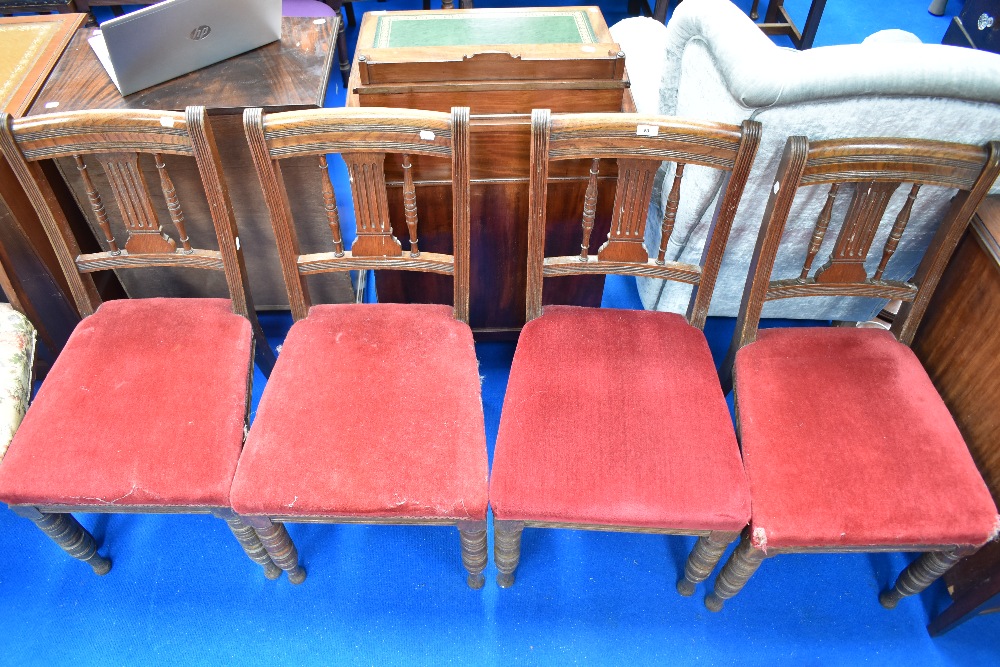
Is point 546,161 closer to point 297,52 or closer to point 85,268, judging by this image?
point 297,52

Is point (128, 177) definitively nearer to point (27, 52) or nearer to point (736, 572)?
point (27, 52)

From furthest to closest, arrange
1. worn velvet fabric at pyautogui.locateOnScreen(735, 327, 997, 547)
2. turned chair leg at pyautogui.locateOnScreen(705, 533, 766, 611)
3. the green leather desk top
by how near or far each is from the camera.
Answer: the green leather desk top
turned chair leg at pyautogui.locateOnScreen(705, 533, 766, 611)
worn velvet fabric at pyautogui.locateOnScreen(735, 327, 997, 547)

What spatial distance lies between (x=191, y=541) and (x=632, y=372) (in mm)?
1164

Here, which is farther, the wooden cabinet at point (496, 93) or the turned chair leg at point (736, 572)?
the wooden cabinet at point (496, 93)

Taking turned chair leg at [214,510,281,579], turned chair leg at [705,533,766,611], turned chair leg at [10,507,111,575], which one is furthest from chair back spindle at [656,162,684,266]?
turned chair leg at [10,507,111,575]

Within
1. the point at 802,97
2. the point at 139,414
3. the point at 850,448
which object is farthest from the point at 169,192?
the point at 850,448

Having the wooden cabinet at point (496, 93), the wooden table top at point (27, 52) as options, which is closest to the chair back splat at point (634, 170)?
the wooden cabinet at point (496, 93)

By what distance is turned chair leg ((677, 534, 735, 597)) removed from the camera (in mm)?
1232

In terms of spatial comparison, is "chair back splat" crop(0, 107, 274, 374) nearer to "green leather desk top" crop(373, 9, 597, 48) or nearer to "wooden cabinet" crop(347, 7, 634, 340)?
"wooden cabinet" crop(347, 7, 634, 340)

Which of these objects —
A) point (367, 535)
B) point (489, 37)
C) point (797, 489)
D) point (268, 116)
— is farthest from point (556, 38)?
point (367, 535)

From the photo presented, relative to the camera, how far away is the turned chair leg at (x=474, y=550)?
1.24 m

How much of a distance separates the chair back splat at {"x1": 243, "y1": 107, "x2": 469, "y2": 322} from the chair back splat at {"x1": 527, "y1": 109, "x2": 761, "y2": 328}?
0.48 ft

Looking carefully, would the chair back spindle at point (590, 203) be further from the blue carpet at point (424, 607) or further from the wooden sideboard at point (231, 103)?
the blue carpet at point (424, 607)

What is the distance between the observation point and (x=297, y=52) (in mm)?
1618
